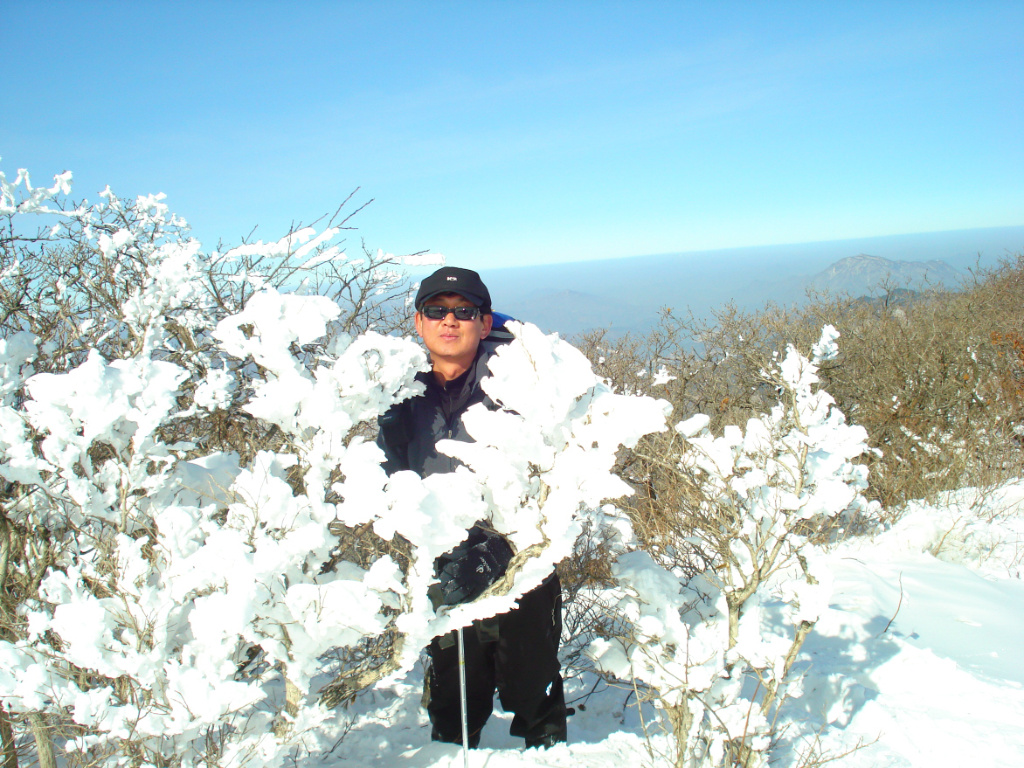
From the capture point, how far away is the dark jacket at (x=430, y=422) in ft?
7.98

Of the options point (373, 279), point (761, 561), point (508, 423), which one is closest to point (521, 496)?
point (508, 423)

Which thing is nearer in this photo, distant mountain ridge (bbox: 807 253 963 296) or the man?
the man

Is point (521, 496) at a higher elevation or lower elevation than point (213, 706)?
higher

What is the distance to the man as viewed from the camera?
247cm

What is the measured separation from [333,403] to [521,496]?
0.63 meters

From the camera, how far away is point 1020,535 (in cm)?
648

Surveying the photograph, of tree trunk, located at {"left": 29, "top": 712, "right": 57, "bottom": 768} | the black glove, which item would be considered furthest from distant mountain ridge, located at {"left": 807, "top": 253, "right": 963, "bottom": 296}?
tree trunk, located at {"left": 29, "top": 712, "right": 57, "bottom": 768}

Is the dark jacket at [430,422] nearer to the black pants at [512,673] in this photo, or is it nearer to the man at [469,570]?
the man at [469,570]

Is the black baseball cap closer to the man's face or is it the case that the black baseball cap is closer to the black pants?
the man's face

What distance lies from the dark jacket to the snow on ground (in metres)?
1.22

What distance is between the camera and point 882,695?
3.18 meters

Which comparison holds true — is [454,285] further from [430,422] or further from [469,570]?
[469,570]

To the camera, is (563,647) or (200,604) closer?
(200,604)

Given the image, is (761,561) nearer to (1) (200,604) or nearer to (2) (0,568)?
(1) (200,604)
